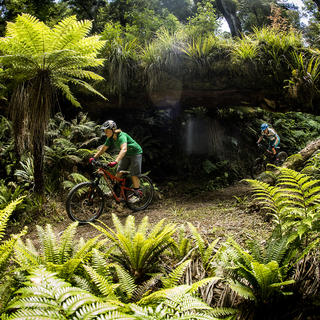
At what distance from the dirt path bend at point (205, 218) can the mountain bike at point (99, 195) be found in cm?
25

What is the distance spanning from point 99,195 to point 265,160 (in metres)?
6.75

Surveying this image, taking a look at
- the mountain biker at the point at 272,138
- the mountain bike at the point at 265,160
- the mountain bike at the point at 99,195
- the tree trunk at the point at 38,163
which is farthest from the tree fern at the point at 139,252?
the mountain biker at the point at 272,138

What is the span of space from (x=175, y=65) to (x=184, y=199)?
3977mm

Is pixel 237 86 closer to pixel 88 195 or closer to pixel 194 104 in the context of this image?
pixel 194 104

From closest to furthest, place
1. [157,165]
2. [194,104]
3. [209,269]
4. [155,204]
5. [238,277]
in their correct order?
[238,277]
[209,269]
[155,204]
[194,104]
[157,165]

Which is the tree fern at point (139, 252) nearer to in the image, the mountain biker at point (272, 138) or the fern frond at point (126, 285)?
the fern frond at point (126, 285)

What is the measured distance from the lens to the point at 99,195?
5.17 metres

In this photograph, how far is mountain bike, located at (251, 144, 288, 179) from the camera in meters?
8.73

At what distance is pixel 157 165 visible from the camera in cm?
860

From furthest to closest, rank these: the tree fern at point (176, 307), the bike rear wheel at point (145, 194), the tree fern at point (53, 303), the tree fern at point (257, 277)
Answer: the bike rear wheel at point (145, 194) → the tree fern at point (257, 277) → the tree fern at point (176, 307) → the tree fern at point (53, 303)

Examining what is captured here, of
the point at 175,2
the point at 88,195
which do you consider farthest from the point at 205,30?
the point at 175,2

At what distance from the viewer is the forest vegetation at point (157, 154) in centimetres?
192

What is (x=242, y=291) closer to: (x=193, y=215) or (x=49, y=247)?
(x=49, y=247)

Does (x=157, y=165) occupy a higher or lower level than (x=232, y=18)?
lower
